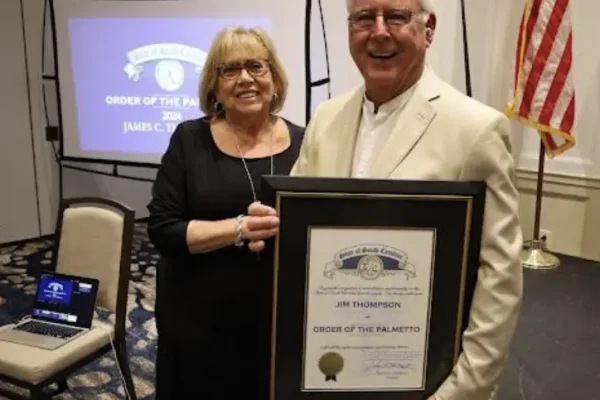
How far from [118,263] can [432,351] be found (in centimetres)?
180

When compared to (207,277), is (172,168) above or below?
above

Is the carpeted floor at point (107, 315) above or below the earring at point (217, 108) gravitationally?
below

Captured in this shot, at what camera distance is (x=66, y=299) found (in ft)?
8.07

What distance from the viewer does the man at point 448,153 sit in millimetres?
938

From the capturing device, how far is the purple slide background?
13.3 feet

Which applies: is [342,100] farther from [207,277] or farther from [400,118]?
[207,277]

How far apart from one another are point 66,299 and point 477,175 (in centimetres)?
199

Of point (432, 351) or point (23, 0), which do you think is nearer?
point (432, 351)

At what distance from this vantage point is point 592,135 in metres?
4.04

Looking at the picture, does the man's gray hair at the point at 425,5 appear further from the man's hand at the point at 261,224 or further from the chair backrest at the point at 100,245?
the chair backrest at the point at 100,245

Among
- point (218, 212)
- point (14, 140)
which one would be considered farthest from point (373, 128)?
point (14, 140)

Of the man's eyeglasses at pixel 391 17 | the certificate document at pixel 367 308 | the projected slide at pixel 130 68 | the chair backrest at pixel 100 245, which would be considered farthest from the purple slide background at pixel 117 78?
the certificate document at pixel 367 308

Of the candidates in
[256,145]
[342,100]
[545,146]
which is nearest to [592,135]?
[545,146]

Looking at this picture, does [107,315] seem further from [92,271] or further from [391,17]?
[391,17]
